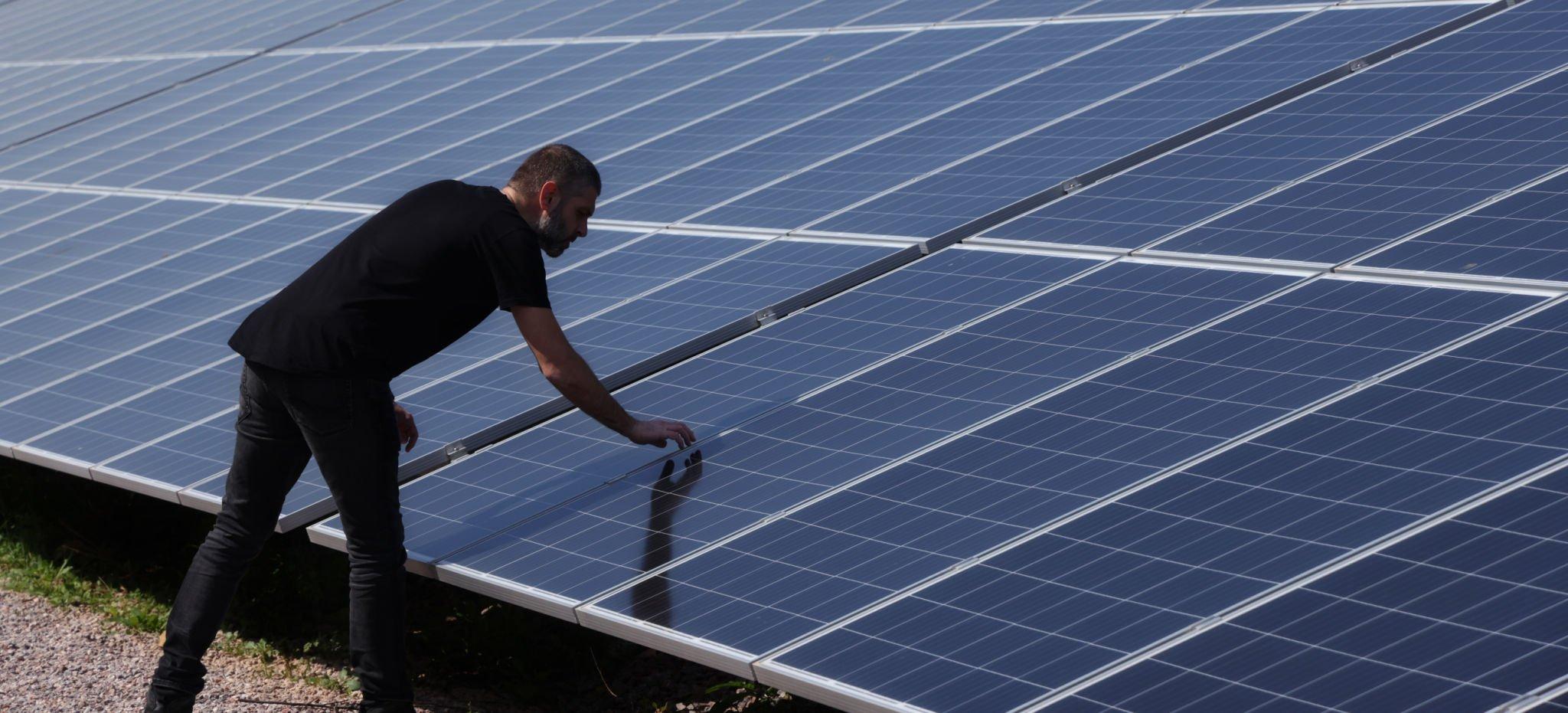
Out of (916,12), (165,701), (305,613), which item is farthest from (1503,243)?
(916,12)

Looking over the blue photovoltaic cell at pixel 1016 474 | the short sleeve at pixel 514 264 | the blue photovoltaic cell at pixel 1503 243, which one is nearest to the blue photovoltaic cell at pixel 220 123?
the short sleeve at pixel 514 264

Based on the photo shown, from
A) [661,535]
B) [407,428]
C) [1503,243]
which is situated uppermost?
[1503,243]

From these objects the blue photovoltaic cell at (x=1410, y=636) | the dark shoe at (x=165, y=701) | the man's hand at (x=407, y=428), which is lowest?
the dark shoe at (x=165, y=701)

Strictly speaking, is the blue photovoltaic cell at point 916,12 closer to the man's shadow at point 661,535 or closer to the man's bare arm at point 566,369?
the man's shadow at point 661,535

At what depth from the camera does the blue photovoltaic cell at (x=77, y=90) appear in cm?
1952

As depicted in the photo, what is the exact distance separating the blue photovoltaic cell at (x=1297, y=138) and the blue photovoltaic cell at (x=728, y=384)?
19.1 inches

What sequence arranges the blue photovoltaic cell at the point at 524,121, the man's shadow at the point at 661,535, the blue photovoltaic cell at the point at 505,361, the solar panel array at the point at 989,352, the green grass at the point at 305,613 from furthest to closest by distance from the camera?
the blue photovoltaic cell at the point at 524,121 → the green grass at the point at 305,613 → the blue photovoltaic cell at the point at 505,361 → the man's shadow at the point at 661,535 → the solar panel array at the point at 989,352

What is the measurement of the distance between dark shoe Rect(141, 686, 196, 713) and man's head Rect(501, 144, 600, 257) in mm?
2664

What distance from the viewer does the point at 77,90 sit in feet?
68.6

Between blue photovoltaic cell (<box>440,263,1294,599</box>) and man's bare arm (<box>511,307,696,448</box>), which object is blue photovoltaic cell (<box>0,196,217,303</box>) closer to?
blue photovoltaic cell (<box>440,263,1294,599</box>)

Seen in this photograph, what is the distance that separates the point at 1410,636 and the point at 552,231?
12.2ft

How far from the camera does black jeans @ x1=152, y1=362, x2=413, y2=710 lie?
23.3 feet

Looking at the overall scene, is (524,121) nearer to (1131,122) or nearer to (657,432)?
(1131,122)

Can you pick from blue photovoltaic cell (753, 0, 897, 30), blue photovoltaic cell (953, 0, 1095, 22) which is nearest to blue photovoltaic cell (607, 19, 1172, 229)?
blue photovoltaic cell (953, 0, 1095, 22)
